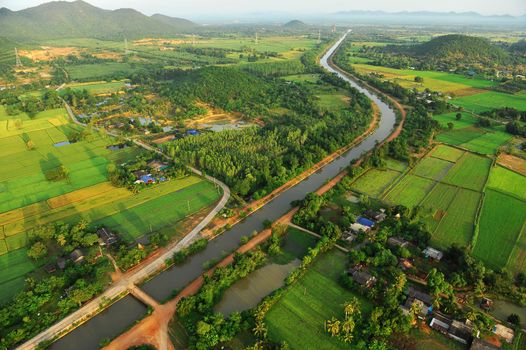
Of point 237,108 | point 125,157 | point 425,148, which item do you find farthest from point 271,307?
point 237,108

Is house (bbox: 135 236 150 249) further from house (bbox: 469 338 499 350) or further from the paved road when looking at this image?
house (bbox: 469 338 499 350)

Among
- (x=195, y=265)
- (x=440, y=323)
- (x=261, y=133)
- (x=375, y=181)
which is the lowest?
(x=195, y=265)

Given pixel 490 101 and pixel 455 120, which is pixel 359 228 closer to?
pixel 455 120

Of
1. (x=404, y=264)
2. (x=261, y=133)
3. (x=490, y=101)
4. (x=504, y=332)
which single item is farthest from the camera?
(x=490, y=101)

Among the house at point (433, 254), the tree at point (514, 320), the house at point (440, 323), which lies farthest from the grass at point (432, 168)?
the house at point (440, 323)

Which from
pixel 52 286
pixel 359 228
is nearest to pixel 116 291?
pixel 52 286

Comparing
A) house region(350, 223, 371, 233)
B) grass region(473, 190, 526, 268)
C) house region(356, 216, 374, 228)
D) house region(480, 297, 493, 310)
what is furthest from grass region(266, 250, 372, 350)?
grass region(473, 190, 526, 268)

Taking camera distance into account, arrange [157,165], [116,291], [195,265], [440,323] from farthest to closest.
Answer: [157,165] → [195,265] → [116,291] → [440,323]

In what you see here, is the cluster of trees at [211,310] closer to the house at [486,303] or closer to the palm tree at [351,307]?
the palm tree at [351,307]
